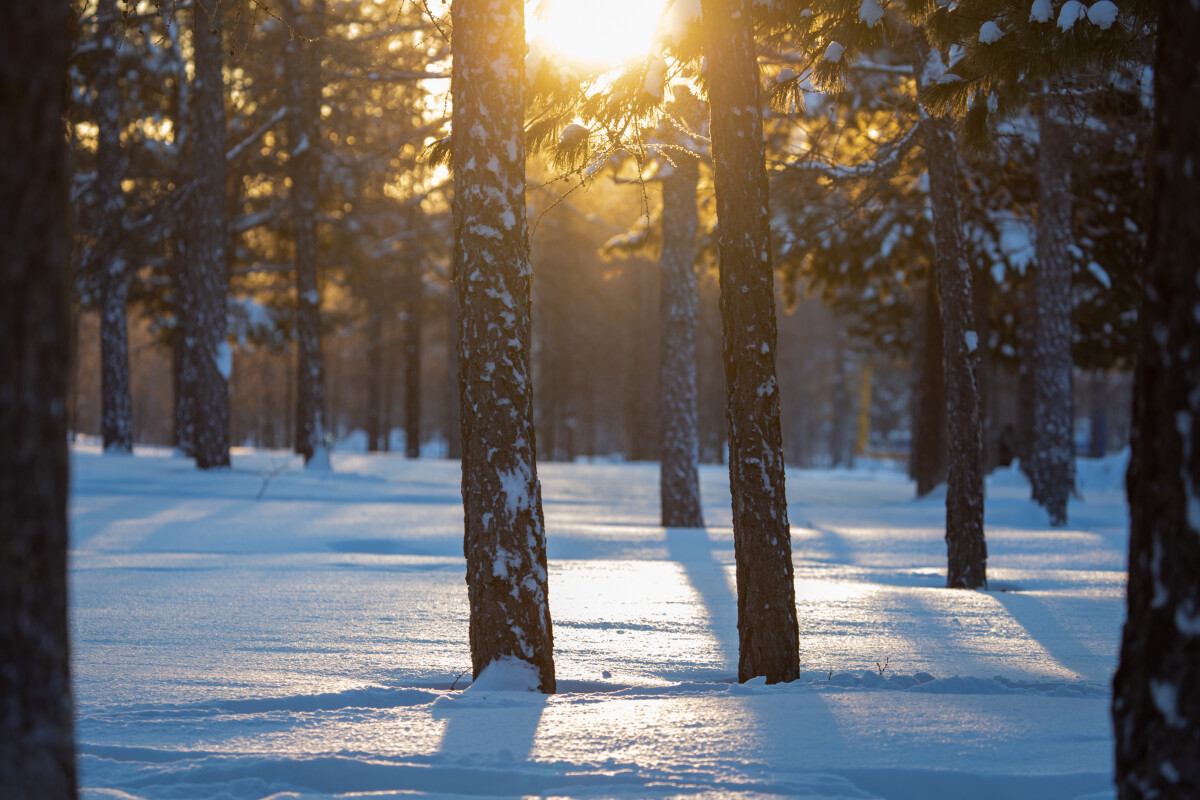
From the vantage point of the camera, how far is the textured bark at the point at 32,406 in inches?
72.1

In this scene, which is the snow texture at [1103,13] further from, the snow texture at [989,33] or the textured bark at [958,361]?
the textured bark at [958,361]

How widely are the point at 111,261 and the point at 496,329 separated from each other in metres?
15.8

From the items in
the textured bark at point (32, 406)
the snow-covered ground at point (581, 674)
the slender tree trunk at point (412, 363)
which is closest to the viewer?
the textured bark at point (32, 406)

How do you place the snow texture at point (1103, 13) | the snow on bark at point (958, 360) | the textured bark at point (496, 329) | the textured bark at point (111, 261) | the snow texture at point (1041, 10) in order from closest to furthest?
the textured bark at point (496, 329)
the snow texture at point (1103, 13)
the snow texture at point (1041, 10)
the snow on bark at point (958, 360)
the textured bark at point (111, 261)

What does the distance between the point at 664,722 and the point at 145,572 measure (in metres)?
5.37

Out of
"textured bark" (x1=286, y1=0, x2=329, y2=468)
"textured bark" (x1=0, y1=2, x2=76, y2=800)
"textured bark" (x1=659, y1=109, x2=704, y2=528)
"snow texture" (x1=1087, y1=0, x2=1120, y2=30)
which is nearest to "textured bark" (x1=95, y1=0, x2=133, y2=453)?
"textured bark" (x1=286, y1=0, x2=329, y2=468)

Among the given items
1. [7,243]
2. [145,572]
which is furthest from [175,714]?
[145,572]

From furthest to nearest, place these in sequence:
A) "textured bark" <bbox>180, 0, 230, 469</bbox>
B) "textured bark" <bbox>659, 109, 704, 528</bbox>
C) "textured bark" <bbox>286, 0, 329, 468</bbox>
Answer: "textured bark" <bbox>286, 0, 329, 468</bbox>
"textured bark" <bbox>180, 0, 230, 469</bbox>
"textured bark" <bbox>659, 109, 704, 528</bbox>

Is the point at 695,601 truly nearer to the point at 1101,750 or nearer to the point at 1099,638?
the point at 1099,638

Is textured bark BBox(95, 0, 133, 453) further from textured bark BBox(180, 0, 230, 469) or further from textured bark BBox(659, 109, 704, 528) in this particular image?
textured bark BBox(659, 109, 704, 528)

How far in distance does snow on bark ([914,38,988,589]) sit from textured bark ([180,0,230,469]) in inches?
419

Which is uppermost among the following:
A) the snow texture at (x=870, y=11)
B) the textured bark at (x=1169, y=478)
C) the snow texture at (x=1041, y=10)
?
the snow texture at (x=870, y=11)

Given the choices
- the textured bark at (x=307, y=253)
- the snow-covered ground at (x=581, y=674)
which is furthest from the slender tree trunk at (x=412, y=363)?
the snow-covered ground at (x=581, y=674)

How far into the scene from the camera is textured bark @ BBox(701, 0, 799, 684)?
438 centimetres
